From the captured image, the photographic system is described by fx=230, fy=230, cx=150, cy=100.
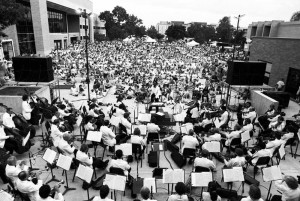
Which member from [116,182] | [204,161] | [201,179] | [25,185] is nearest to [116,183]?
[116,182]

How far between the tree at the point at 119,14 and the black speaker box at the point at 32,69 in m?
84.8

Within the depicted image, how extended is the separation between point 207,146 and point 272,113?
19.3ft

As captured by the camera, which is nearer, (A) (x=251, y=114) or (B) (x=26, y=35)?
(A) (x=251, y=114)

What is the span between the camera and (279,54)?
1903 centimetres

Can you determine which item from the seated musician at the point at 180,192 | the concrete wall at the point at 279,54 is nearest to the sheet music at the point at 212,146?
the seated musician at the point at 180,192

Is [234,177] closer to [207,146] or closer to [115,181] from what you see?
[207,146]

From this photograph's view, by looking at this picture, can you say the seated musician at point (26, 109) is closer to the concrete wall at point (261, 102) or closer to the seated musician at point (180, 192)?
the seated musician at point (180, 192)

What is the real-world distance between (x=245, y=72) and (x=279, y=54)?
5.01m

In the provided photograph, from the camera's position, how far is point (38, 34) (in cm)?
3856

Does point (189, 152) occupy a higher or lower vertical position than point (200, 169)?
lower

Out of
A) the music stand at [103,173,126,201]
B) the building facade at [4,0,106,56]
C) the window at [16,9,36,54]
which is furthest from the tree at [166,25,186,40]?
the music stand at [103,173,126,201]

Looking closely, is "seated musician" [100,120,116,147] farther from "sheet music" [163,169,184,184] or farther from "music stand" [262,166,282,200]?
"music stand" [262,166,282,200]

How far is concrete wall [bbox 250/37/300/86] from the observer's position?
17.6 meters

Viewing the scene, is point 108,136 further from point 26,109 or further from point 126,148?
point 26,109
